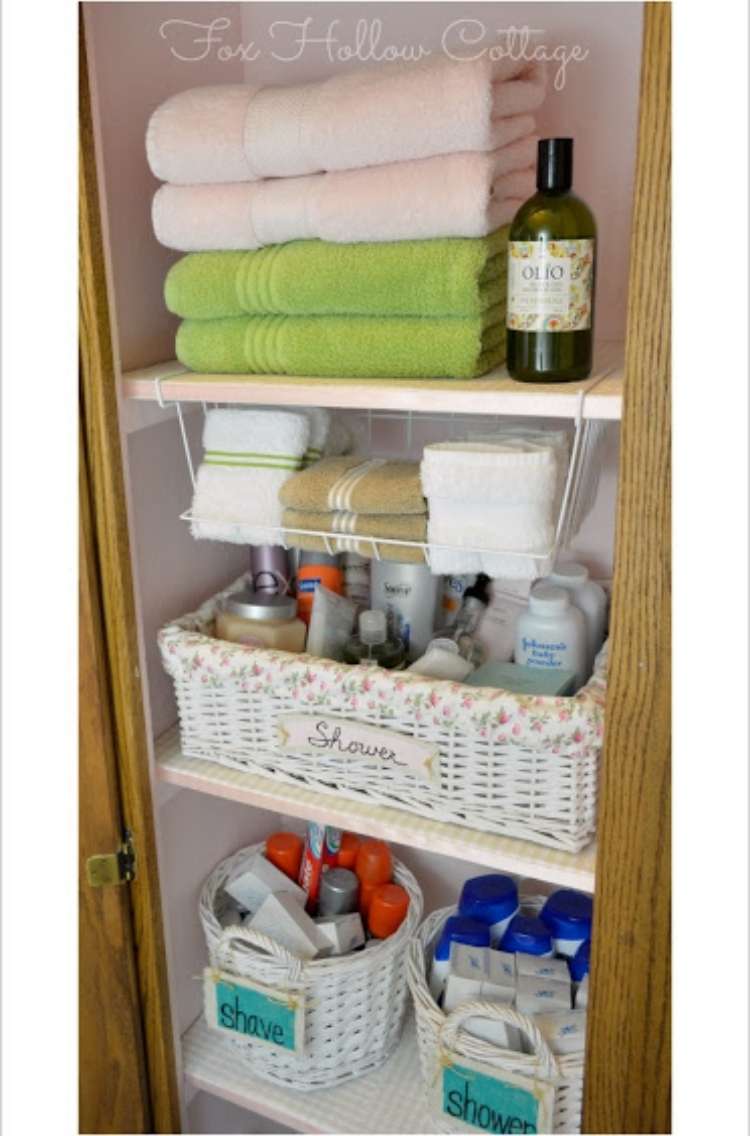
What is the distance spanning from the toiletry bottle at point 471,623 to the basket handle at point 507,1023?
336mm

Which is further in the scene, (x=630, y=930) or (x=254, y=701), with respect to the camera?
(x=254, y=701)

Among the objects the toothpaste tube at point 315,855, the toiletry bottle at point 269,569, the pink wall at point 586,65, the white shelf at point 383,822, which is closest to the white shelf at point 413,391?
the pink wall at point 586,65

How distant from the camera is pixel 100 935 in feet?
3.45

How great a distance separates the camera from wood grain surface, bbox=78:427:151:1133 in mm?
962

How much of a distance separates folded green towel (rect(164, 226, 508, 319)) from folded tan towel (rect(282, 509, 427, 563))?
186 mm

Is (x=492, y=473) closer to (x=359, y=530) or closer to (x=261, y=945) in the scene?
(x=359, y=530)

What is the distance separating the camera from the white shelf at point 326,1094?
1076 mm

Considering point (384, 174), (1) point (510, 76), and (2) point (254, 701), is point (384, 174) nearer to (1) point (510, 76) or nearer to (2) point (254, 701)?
(1) point (510, 76)

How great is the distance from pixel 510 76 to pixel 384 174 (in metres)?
0.14

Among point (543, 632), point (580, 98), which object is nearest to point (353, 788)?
point (543, 632)

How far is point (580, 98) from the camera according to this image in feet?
3.22

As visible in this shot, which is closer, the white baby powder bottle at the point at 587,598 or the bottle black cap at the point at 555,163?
the bottle black cap at the point at 555,163

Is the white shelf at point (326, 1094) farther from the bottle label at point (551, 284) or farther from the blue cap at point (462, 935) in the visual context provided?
the bottle label at point (551, 284)

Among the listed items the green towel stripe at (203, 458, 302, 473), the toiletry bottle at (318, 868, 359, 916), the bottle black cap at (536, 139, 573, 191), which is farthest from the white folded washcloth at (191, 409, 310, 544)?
the toiletry bottle at (318, 868, 359, 916)
